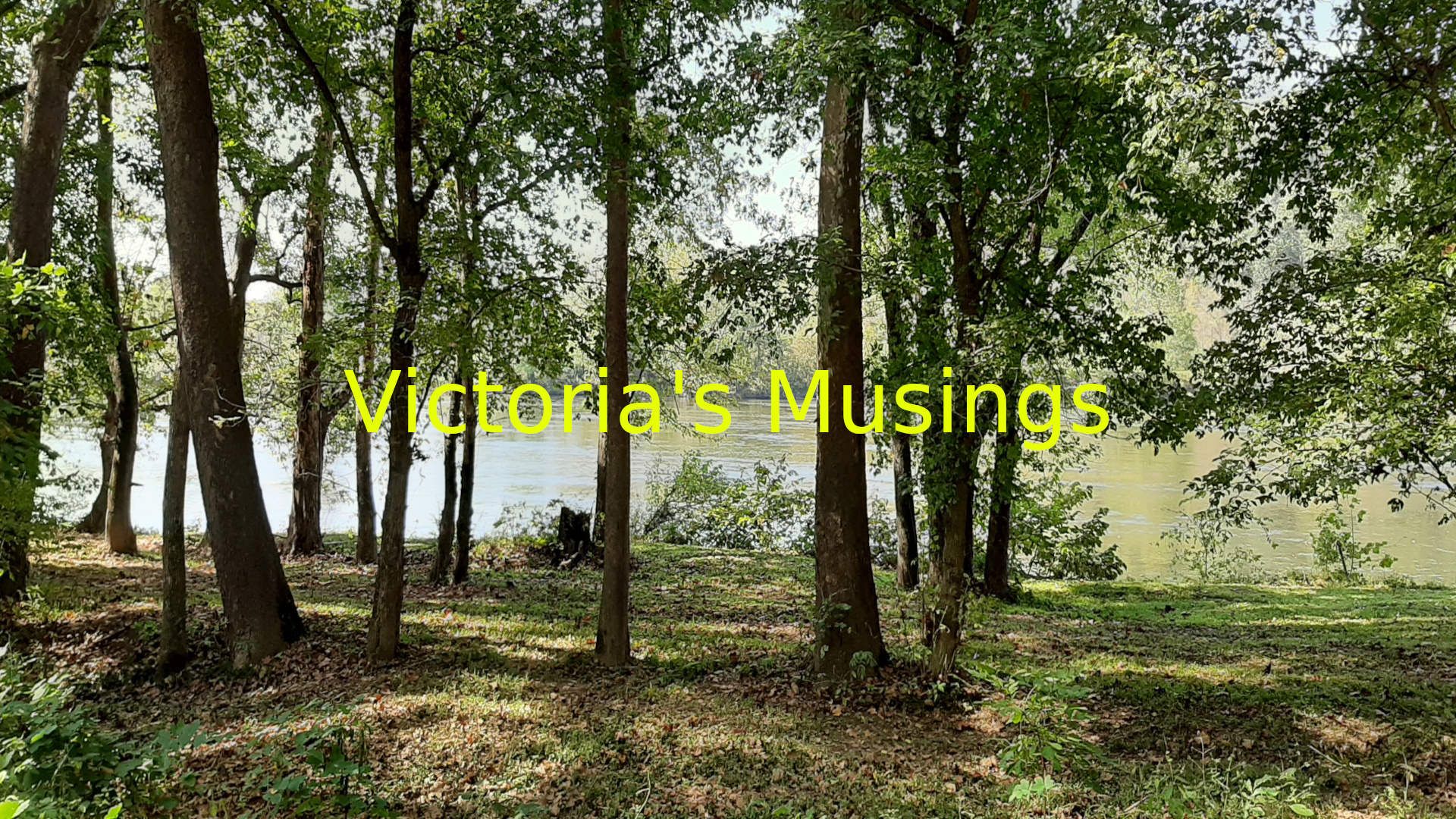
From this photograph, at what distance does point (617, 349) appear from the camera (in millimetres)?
6570

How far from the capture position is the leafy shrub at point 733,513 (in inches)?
679

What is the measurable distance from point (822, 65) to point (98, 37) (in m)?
8.07

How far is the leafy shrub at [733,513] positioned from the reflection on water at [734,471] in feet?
4.64

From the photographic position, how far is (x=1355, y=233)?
8.24 m

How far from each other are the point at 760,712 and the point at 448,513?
5937 millimetres

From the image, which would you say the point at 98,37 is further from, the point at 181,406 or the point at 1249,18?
the point at 1249,18

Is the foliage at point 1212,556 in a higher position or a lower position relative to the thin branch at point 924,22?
lower

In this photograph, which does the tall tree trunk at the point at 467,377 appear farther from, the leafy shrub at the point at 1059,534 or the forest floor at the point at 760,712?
the leafy shrub at the point at 1059,534

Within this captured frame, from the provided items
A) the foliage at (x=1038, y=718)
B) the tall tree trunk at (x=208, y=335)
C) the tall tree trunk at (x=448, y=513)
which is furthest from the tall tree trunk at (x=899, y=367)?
the tall tree trunk at (x=208, y=335)

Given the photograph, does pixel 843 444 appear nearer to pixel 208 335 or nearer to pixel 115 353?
pixel 208 335

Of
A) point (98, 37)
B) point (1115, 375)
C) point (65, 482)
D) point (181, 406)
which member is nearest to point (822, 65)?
point (1115, 375)

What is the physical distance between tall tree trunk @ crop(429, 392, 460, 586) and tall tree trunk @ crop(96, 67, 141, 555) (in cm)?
422

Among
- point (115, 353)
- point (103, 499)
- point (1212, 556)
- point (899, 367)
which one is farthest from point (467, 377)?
point (1212, 556)

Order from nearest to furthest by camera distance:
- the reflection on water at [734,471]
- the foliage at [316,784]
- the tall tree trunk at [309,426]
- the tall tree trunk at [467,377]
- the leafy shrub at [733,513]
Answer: the foliage at [316,784]
the tall tree trunk at [467,377]
the tall tree trunk at [309,426]
the leafy shrub at [733,513]
the reflection on water at [734,471]
